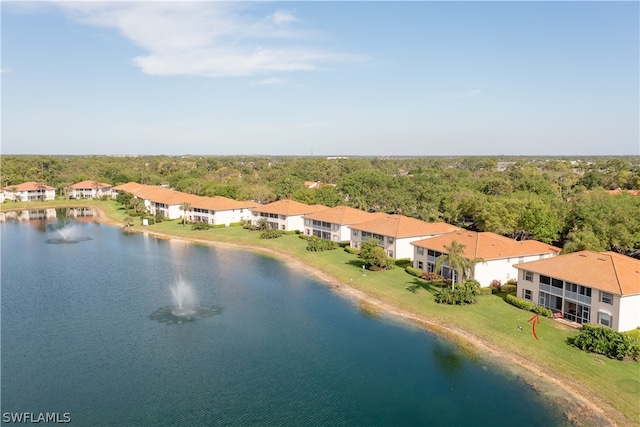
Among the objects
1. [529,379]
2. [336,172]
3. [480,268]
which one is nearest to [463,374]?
[529,379]

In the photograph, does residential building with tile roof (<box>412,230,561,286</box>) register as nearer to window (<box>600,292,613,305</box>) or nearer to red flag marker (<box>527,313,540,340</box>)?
red flag marker (<box>527,313,540,340</box>)

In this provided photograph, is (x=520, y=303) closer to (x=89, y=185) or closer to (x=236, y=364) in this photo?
(x=236, y=364)

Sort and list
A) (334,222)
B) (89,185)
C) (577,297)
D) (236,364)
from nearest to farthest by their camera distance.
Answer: (236,364), (577,297), (334,222), (89,185)

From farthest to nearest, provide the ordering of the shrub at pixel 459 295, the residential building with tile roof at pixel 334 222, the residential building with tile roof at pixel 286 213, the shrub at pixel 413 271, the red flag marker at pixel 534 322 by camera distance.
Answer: the residential building with tile roof at pixel 286 213 < the residential building with tile roof at pixel 334 222 < the shrub at pixel 413 271 < the shrub at pixel 459 295 < the red flag marker at pixel 534 322

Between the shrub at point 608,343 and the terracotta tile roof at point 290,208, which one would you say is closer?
the shrub at point 608,343

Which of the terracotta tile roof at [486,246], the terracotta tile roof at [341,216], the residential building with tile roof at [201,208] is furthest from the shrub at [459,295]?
the residential building with tile roof at [201,208]

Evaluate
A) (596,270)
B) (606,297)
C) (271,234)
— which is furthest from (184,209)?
(606,297)

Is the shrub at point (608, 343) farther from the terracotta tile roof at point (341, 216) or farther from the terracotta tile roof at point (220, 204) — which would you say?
the terracotta tile roof at point (220, 204)
